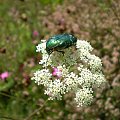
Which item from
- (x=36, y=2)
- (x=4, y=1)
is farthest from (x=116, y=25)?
(x=4, y=1)

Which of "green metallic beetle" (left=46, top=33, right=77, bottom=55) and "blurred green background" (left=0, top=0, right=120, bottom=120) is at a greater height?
"blurred green background" (left=0, top=0, right=120, bottom=120)

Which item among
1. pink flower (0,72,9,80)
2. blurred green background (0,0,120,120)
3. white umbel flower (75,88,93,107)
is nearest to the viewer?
white umbel flower (75,88,93,107)

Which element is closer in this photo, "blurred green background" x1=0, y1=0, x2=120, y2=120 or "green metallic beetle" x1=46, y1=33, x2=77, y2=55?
"green metallic beetle" x1=46, y1=33, x2=77, y2=55

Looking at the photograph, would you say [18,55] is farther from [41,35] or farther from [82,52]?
[82,52]

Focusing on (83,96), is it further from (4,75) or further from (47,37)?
(47,37)

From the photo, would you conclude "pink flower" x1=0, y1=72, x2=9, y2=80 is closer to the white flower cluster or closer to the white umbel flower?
the white flower cluster

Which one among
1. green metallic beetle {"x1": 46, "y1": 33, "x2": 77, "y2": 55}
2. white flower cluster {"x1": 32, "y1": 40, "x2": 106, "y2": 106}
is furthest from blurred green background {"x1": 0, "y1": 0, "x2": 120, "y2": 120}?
green metallic beetle {"x1": 46, "y1": 33, "x2": 77, "y2": 55}
